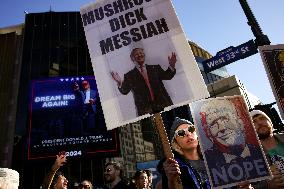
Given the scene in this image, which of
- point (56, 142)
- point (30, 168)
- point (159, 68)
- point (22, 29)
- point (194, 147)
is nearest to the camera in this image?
point (159, 68)

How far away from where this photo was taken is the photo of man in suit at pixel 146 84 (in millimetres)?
3086

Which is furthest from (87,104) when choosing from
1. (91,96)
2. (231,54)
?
(231,54)

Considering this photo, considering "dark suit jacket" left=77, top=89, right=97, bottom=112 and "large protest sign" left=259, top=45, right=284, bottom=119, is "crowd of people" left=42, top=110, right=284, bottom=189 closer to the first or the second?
"large protest sign" left=259, top=45, right=284, bottom=119

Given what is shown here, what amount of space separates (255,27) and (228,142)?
4107 millimetres

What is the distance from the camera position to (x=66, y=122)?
1298 cm

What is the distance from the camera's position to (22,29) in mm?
19547

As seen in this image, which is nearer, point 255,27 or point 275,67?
point 275,67

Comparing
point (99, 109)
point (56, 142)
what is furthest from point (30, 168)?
point (99, 109)

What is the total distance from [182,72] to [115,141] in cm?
997

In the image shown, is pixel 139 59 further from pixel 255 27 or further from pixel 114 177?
pixel 255 27

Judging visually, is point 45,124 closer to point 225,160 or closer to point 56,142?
point 56,142

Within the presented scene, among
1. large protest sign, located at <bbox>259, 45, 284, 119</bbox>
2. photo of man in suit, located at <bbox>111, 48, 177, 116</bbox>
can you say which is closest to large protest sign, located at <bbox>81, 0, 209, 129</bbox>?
photo of man in suit, located at <bbox>111, 48, 177, 116</bbox>

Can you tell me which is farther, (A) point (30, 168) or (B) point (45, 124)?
(A) point (30, 168)

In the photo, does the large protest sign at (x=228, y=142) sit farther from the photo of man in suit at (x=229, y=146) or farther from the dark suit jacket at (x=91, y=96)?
the dark suit jacket at (x=91, y=96)
